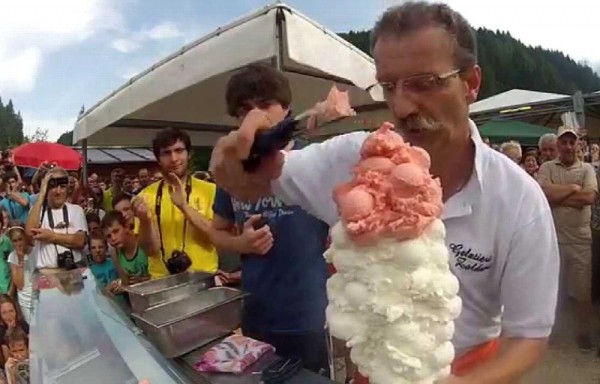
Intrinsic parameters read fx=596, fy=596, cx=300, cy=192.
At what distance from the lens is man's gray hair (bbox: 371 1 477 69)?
111cm

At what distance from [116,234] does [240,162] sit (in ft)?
10.9

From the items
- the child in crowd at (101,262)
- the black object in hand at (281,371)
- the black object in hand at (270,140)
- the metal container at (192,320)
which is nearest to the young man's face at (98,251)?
the child in crowd at (101,262)

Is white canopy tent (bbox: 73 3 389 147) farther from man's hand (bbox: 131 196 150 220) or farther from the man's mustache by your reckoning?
the man's mustache

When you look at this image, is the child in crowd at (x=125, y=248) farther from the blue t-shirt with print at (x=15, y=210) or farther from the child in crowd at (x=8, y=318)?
the blue t-shirt with print at (x=15, y=210)

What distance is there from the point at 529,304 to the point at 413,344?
41 cm

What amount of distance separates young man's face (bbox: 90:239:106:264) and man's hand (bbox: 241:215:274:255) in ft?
7.88

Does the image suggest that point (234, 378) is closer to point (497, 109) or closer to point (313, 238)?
point (313, 238)

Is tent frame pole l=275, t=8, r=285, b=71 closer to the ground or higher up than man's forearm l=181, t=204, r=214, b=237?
higher up

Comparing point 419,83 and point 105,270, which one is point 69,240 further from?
point 419,83

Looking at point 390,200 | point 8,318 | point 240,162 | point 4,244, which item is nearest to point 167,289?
point 240,162

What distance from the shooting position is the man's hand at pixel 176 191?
310 cm

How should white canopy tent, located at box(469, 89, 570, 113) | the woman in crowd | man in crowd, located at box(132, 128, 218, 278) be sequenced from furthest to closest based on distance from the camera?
white canopy tent, located at box(469, 89, 570, 113), the woman in crowd, man in crowd, located at box(132, 128, 218, 278)

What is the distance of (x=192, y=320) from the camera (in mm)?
1939

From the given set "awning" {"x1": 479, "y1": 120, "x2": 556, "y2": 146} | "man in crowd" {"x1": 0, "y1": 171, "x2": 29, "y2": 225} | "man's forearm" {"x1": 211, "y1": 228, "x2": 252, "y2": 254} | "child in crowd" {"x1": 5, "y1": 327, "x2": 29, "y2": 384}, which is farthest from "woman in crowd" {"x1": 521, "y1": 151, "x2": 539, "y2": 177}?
"man in crowd" {"x1": 0, "y1": 171, "x2": 29, "y2": 225}
